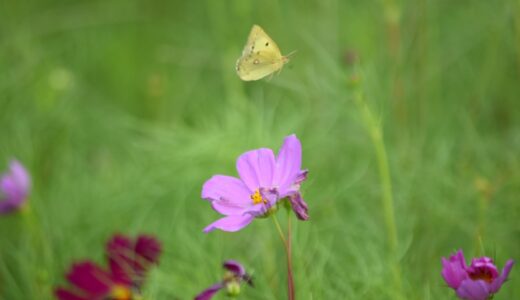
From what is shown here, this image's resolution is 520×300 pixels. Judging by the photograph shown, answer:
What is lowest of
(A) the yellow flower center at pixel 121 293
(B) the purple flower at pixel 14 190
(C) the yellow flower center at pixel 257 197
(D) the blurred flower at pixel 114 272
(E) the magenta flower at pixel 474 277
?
(E) the magenta flower at pixel 474 277

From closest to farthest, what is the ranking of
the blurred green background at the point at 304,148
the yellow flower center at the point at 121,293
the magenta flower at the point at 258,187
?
the magenta flower at the point at 258,187 → the yellow flower center at the point at 121,293 → the blurred green background at the point at 304,148

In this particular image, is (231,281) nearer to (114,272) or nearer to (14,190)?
(114,272)

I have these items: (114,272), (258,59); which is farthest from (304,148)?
(258,59)

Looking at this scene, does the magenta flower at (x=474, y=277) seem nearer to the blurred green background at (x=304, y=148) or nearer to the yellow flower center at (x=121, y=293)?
the blurred green background at (x=304, y=148)

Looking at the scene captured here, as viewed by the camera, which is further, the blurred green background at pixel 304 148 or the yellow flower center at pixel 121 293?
the blurred green background at pixel 304 148

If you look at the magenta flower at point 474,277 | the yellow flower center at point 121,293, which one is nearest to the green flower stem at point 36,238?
the yellow flower center at point 121,293

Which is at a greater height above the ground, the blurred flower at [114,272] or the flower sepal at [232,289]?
the blurred flower at [114,272]

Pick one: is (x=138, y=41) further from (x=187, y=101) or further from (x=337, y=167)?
(x=337, y=167)

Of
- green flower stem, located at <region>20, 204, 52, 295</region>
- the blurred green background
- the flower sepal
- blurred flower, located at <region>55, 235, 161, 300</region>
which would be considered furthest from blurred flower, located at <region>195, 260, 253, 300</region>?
green flower stem, located at <region>20, 204, 52, 295</region>
